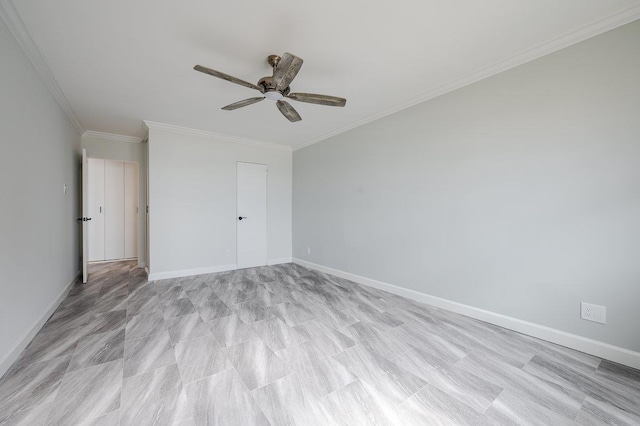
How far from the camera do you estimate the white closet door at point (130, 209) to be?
5.46 meters

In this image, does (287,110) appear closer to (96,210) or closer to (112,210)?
(112,210)

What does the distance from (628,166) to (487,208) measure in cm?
93

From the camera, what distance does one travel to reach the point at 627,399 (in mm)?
1447

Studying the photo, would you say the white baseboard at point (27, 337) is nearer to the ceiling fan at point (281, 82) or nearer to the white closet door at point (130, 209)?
the ceiling fan at point (281, 82)

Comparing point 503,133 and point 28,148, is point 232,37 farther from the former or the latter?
point 503,133

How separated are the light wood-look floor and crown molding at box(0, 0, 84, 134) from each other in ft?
8.05

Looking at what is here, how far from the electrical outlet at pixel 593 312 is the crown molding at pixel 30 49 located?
4.74m

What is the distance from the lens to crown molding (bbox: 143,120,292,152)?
386cm

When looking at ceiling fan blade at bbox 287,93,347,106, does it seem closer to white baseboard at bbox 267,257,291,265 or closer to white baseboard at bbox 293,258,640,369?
white baseboard at bbox 293,258,640,369

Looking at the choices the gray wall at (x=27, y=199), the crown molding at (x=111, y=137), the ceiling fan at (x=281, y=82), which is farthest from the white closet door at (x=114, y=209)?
the ceiling fan at (x=281, y=82)

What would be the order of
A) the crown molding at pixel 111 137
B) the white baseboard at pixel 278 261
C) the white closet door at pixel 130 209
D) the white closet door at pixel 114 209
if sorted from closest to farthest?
the crown molding at pixel 111 137 < the white baseboard at pixel 278 261 < the white closet door at pixel 114 209 < the white closet door at pixel 130 209

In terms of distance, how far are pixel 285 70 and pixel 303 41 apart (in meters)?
0.37

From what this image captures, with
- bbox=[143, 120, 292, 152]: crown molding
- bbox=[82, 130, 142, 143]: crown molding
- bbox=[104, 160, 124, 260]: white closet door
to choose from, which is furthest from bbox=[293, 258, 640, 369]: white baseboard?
bbox=[104, 160, 124, 260]: white closet door

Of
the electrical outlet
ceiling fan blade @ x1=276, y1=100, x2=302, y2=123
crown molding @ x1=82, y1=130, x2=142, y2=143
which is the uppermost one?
crown molding @ x1=82, y1=130, x2=142, y2=143
